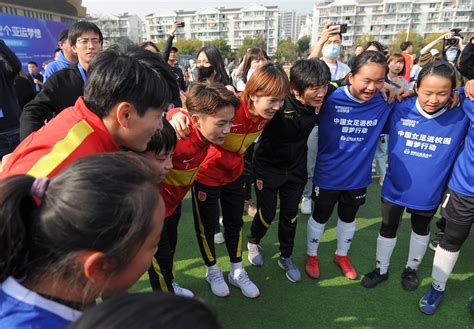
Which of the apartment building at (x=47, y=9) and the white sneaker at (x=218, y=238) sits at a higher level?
the apartment building at (x=47, y=9)

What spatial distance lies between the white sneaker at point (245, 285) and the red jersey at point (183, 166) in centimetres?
83

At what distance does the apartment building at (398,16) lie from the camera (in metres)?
62.8

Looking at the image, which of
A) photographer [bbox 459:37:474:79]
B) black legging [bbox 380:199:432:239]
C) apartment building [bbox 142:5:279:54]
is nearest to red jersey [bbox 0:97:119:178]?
black legging [bbox 380:199:432:239]

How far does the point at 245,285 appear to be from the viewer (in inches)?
98.6

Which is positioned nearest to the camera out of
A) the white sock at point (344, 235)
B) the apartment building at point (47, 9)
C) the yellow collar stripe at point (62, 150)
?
the yellow collar stripe at point (62, 150)

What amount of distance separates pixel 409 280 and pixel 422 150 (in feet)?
3.55

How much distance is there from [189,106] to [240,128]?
15.5 inches

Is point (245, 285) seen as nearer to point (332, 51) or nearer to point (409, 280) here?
point (409, 280)

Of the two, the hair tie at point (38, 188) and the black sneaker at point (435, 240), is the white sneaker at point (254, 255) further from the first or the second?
the hair tie at point (38, 188)

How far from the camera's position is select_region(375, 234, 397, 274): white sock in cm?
251

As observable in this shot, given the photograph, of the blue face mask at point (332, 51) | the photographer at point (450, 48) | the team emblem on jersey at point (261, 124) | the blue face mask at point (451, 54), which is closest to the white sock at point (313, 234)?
the team emblem on jersey at point (261, 124)

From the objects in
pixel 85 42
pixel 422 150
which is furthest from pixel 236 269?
pixel 85 42

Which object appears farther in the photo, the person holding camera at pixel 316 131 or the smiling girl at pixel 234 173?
the person holding camera at pixel 316 131

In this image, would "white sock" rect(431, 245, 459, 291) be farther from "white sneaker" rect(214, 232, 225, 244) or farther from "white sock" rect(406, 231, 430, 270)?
"white sneaker" rect(214, 232, 225, 244)
